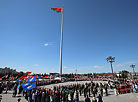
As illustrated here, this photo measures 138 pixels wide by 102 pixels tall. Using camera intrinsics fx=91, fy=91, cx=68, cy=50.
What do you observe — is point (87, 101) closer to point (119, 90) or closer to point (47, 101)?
point (47, 101)

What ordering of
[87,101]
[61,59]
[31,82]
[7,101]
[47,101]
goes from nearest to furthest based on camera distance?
[87,101] → [31,82] → [47,101] → [7,101] → [61,59]

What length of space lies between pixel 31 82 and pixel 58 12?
41.4m

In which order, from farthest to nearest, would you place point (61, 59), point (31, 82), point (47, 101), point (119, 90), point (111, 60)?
point (61, 59) → point (111, 60) → point (119, 90) → point (47, 101) → point (31, 82)

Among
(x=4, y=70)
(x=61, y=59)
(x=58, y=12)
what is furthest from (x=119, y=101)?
(x=4, y=70)

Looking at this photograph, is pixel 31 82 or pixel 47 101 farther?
pixel 47 101

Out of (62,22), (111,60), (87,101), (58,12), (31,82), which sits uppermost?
(58,12)

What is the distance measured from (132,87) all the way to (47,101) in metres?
14.8

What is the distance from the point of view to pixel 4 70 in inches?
3533

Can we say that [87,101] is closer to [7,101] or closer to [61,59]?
[7,101]

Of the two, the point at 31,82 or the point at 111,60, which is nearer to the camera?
the point at 31,82

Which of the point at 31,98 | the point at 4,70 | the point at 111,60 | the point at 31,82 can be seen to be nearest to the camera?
the point at 31,82

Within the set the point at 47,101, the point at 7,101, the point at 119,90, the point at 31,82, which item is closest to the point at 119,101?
the point at 119,90

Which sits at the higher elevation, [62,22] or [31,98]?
[62,22]

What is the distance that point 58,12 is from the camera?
1721 inches
